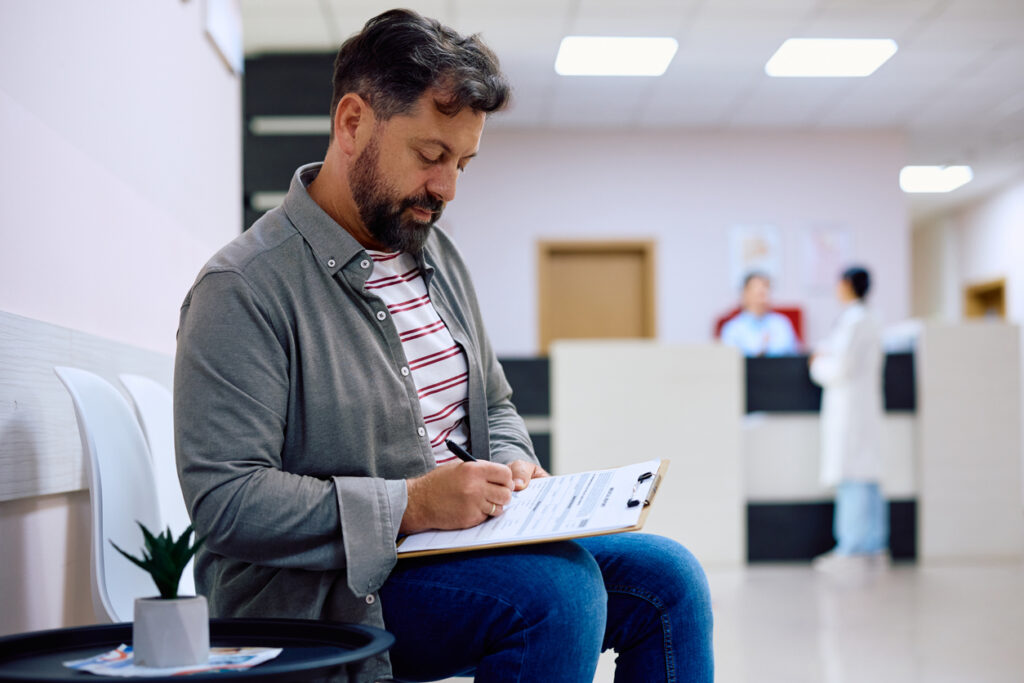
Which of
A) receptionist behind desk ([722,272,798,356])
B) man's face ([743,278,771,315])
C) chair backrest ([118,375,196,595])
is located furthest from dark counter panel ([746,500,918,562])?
chair backrest ([118,375,196,595])

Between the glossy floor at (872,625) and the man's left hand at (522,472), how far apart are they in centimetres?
62

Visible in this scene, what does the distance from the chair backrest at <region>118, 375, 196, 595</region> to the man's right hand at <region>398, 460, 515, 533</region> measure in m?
0.62

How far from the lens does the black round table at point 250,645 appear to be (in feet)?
2.30

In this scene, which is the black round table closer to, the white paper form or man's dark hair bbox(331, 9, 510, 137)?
the white paper form

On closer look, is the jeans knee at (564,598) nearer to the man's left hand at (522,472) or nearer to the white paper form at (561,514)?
the white paper form at (561,514)

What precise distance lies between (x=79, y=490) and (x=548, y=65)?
4824mm

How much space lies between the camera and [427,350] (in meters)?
1.21

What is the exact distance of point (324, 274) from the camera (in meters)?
1.12

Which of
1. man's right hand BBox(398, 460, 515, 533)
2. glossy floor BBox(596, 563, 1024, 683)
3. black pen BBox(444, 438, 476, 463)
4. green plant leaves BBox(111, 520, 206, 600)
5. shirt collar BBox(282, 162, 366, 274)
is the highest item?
shirt collar BBox(282, 162, 366, 274)

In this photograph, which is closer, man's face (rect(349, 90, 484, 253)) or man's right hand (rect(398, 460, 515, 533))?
man's right hand (rect(398, 460, 515, 533))

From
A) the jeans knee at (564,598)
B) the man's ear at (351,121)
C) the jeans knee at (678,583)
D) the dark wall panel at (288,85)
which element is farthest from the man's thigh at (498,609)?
the dark wall panel at (288,85)

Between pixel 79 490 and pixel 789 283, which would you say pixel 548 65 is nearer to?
pixel 789 283

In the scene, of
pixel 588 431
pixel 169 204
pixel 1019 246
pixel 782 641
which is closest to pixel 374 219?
pixel 169 204

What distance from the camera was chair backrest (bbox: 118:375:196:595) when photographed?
5.00ft
